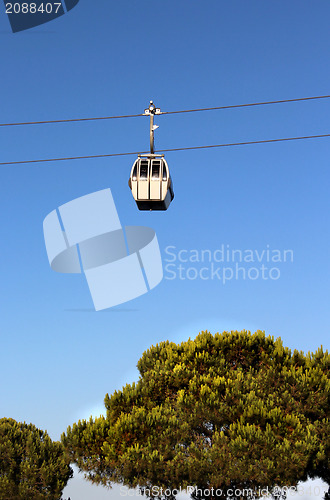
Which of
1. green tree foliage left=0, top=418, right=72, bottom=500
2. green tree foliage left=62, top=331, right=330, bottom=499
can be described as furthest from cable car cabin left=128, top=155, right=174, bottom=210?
green tree foliage left=0, top=418, right=72, bottom=500

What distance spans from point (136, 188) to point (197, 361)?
42.9ft

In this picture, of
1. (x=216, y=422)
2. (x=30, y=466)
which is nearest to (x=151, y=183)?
(x=216, y=422)

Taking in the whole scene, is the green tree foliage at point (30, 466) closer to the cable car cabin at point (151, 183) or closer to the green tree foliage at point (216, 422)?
the green tree foliage at point (216, 422)

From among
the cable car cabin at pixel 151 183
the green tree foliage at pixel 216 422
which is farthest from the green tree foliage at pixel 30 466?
the cable car cabin at pixel 151 183

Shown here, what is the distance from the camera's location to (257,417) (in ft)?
75.9

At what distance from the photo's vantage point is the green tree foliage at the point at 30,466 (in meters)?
25.0

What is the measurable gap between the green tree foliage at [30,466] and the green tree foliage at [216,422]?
0.99 meters

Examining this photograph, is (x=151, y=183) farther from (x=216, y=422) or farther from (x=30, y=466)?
(x=30, y=466)

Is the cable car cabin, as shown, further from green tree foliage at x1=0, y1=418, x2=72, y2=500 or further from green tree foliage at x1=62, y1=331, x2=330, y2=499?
green tree foliage at x1=0, y1=418, x2=72, y2=500

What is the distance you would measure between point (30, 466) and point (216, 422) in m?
8.78

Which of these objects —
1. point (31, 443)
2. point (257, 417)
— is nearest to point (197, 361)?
point (257, 417)

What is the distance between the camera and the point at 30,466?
83.0 feet

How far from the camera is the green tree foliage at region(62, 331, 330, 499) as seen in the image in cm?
2233

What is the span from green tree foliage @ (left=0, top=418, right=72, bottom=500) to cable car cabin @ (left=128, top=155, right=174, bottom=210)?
15.5 metres
